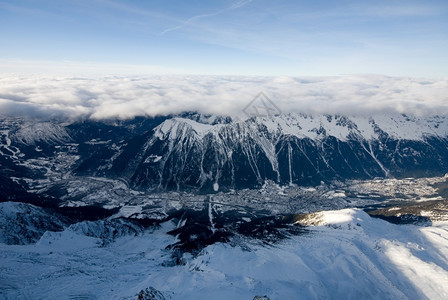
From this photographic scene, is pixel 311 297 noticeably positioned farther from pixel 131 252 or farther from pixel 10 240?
pixel 10 240

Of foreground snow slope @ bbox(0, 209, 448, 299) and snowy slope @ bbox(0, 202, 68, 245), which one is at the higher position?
foreground snow slope @ bbox(0, 209, 448, 299)

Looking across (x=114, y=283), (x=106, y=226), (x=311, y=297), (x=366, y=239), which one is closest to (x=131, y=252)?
(x=106, y=226)

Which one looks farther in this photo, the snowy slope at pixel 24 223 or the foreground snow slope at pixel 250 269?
the snowy slope at pixel 24 223

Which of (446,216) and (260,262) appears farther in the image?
(446,216)

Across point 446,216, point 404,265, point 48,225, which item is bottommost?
point 48,225

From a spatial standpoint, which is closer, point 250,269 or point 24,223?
point 250,269

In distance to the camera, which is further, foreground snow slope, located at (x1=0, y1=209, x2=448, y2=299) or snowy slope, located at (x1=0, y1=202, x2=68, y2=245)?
snowy slope, located at (x1=0, y1=202, x2=68, y2=245)

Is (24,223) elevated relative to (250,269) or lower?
lower

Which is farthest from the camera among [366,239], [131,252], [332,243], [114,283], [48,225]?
[48,225]
